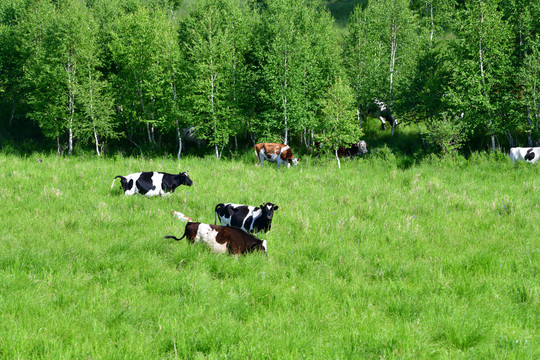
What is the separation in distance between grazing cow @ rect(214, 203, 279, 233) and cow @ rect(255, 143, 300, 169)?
1255cm

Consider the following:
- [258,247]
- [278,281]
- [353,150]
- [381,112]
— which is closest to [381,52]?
[381,112]

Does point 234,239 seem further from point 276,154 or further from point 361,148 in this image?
point 361,148

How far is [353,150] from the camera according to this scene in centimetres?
2789

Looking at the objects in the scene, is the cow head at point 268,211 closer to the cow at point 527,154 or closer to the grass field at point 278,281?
the grass field at point 278,281

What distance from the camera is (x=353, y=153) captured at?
27.9 m

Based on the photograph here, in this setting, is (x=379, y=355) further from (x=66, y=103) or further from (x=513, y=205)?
(x=66, y=103)

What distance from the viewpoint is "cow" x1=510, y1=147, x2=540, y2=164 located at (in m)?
17.0

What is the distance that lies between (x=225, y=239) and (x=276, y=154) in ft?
50.6

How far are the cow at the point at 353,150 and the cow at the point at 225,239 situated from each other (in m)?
21.8

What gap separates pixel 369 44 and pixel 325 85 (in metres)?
11.3

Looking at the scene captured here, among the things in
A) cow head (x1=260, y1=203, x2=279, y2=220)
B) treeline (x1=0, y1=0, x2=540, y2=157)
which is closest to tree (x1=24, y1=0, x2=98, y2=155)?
treeline (x1=0, y1=0, x2=540, y2=157)

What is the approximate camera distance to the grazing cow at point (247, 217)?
25.7 feet

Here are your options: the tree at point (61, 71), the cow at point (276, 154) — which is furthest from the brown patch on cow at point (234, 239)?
the tree at point (61, 71)

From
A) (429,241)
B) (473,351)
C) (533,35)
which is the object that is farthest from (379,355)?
(533,35)
